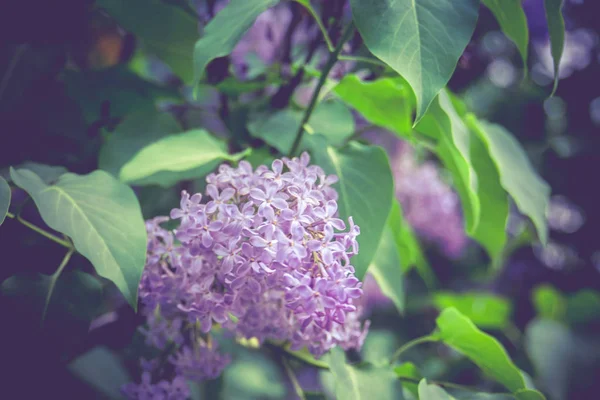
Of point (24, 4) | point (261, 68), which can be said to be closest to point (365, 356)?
point (261, 68)

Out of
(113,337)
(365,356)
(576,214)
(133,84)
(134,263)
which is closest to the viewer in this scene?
(134,263)

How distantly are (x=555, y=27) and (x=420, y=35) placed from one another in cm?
23

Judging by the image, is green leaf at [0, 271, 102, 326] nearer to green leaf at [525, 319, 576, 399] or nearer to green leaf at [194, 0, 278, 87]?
green leaf at [194, 0, 278, 87]

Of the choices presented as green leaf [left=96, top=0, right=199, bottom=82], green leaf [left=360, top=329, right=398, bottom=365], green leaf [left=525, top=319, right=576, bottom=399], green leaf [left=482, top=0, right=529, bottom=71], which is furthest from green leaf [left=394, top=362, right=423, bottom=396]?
green leaf [left=525, top=319, right=576, bottom=399]

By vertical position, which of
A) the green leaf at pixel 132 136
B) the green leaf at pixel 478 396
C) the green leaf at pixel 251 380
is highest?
the green leaf at pixel 132 136

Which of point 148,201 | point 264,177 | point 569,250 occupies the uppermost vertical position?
point 264,177

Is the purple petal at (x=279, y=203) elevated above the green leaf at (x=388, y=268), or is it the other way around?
the purple petal at (x=279, y=203)

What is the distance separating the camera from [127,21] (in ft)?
2.94

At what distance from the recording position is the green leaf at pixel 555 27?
67 centimetres

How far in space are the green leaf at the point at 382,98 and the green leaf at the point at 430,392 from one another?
414 mm

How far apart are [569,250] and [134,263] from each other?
1814 millimetres

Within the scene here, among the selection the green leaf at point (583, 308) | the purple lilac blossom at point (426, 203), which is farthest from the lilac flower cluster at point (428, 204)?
the green leaf at point (583, 308)

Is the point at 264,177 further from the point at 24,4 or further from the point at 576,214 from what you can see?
the point at 576,214

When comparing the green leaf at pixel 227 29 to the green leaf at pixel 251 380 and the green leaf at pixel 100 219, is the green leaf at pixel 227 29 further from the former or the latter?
the green leaf at pixel 251 380
